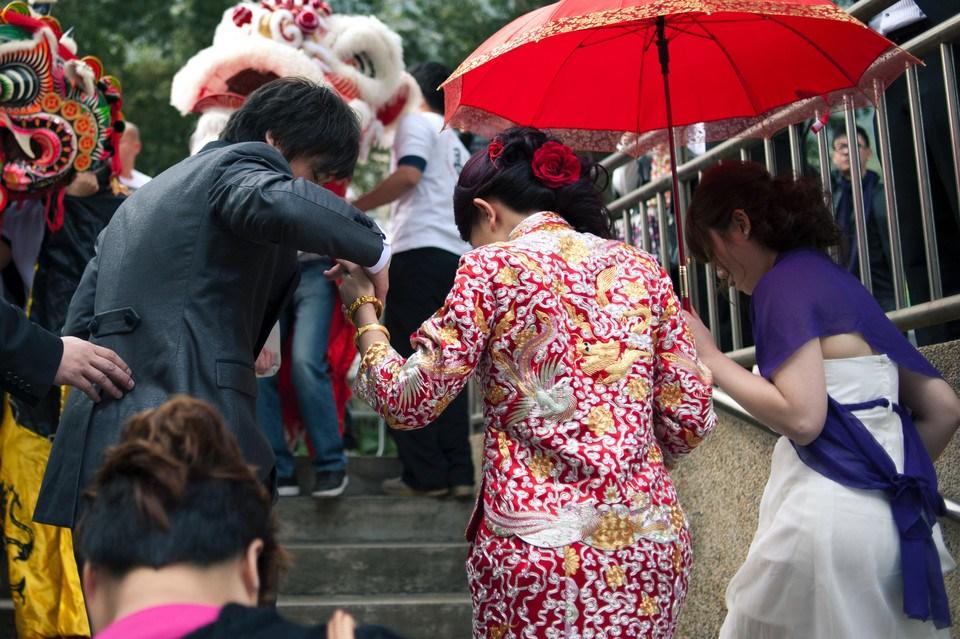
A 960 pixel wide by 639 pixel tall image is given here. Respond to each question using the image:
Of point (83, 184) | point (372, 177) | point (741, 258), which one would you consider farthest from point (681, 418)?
point (372, 177)

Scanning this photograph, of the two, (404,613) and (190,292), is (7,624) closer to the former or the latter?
(404,613)

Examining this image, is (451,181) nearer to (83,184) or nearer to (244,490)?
(83,184)

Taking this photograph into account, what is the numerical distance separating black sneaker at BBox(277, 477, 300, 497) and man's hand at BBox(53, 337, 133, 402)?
315cm

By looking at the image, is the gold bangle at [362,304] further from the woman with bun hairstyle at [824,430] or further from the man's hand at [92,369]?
the woman with bun hairstyle at [824,430]

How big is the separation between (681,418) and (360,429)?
1128 cm

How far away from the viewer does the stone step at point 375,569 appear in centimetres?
536

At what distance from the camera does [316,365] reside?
5684 mm

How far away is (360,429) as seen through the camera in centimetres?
1398

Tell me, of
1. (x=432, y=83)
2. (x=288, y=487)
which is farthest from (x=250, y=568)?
(x=432, y=83)

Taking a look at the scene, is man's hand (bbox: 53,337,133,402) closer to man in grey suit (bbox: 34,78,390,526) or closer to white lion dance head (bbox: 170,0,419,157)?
man in grey suit (bbox: 34,78,390,526)


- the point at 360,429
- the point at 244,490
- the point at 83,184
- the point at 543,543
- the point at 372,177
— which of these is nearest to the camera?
the point at 244,490

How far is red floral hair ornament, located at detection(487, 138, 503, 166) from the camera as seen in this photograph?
2.94 meters

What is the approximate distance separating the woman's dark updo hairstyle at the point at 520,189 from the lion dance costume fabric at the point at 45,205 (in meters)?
2.07

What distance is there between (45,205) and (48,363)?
2.16 meters
